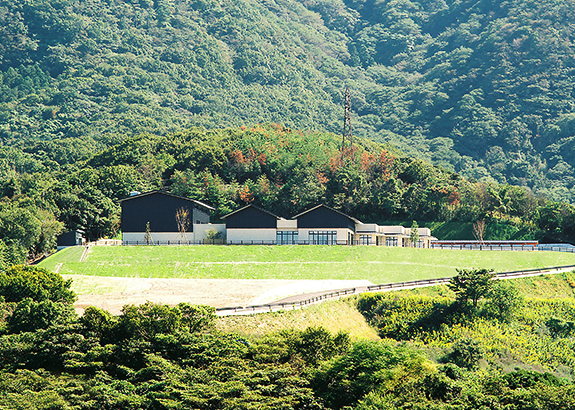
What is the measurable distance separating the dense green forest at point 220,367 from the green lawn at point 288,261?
16.9m

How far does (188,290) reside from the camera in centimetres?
5953

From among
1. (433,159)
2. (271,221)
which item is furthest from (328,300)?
(433,159)

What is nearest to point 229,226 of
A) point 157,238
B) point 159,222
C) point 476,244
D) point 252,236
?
point 252,236

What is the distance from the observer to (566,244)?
85125mm

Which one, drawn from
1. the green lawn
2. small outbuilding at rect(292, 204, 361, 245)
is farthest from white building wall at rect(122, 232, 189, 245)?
small outbuilding at rect(292, 204, 361, 245)

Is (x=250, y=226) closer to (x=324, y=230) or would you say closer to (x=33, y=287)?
(x=324, y=230)

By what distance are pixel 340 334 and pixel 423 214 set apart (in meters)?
60.7

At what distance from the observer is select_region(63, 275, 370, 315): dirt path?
5566cm

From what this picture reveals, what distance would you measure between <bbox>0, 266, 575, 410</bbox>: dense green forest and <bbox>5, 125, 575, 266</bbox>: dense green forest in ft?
120

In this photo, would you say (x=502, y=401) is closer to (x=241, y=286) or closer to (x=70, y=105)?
(x=241, y=286)

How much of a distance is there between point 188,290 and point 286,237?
22.1m

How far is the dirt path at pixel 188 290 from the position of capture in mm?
55656

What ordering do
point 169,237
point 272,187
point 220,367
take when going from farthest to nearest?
1. point 272,187
2. point 169,237
3. point 220,367

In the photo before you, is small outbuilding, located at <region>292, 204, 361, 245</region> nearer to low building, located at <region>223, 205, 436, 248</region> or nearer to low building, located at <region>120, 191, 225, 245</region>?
low building, located at <region>223, 205, 436, 248</region>
